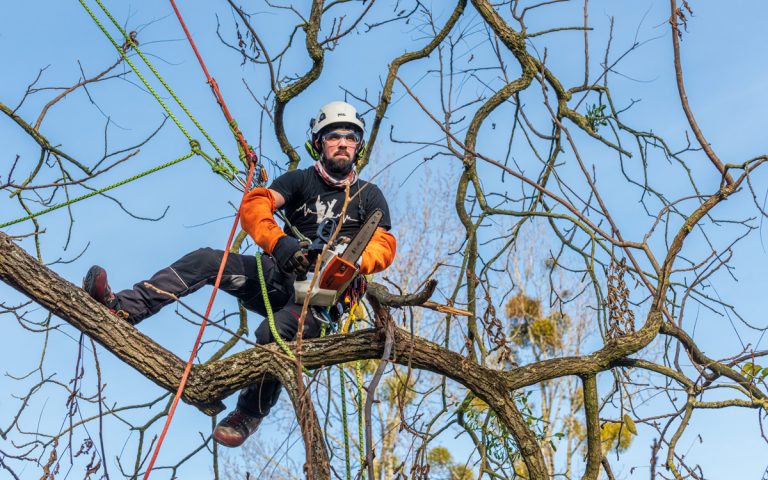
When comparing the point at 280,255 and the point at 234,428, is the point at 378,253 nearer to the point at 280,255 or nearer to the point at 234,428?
the point at 280,255

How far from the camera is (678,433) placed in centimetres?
407

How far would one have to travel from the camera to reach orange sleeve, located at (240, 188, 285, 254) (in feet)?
13.4

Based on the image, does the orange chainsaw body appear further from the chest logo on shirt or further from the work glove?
the chest logo on shirt

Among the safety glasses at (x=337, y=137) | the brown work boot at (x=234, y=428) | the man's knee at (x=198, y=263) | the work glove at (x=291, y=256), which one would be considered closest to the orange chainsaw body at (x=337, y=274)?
the work glove at (x=291, y=256)

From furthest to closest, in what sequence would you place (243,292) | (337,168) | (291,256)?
(337,168), (243,292), (291,256)

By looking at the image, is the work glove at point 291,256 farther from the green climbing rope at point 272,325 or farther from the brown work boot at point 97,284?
the brown work boot at point 97,284

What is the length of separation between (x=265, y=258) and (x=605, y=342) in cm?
162

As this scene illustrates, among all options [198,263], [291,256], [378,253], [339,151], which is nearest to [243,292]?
[198,263]

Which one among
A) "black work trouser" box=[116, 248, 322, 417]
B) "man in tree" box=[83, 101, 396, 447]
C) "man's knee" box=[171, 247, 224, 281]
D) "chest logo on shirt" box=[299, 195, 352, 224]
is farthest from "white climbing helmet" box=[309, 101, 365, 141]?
"man's knee" box=[171, 247, 224, 281]

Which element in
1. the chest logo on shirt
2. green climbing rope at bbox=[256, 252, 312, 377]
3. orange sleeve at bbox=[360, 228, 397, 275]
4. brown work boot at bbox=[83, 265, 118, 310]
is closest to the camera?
green climbing rope at bbox=[256, 252, 312, 377]

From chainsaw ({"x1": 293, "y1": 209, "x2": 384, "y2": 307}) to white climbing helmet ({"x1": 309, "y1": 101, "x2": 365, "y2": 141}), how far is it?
72 centimetres

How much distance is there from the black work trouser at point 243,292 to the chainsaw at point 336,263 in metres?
0.19

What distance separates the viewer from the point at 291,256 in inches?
156

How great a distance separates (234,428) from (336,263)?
105 cm
